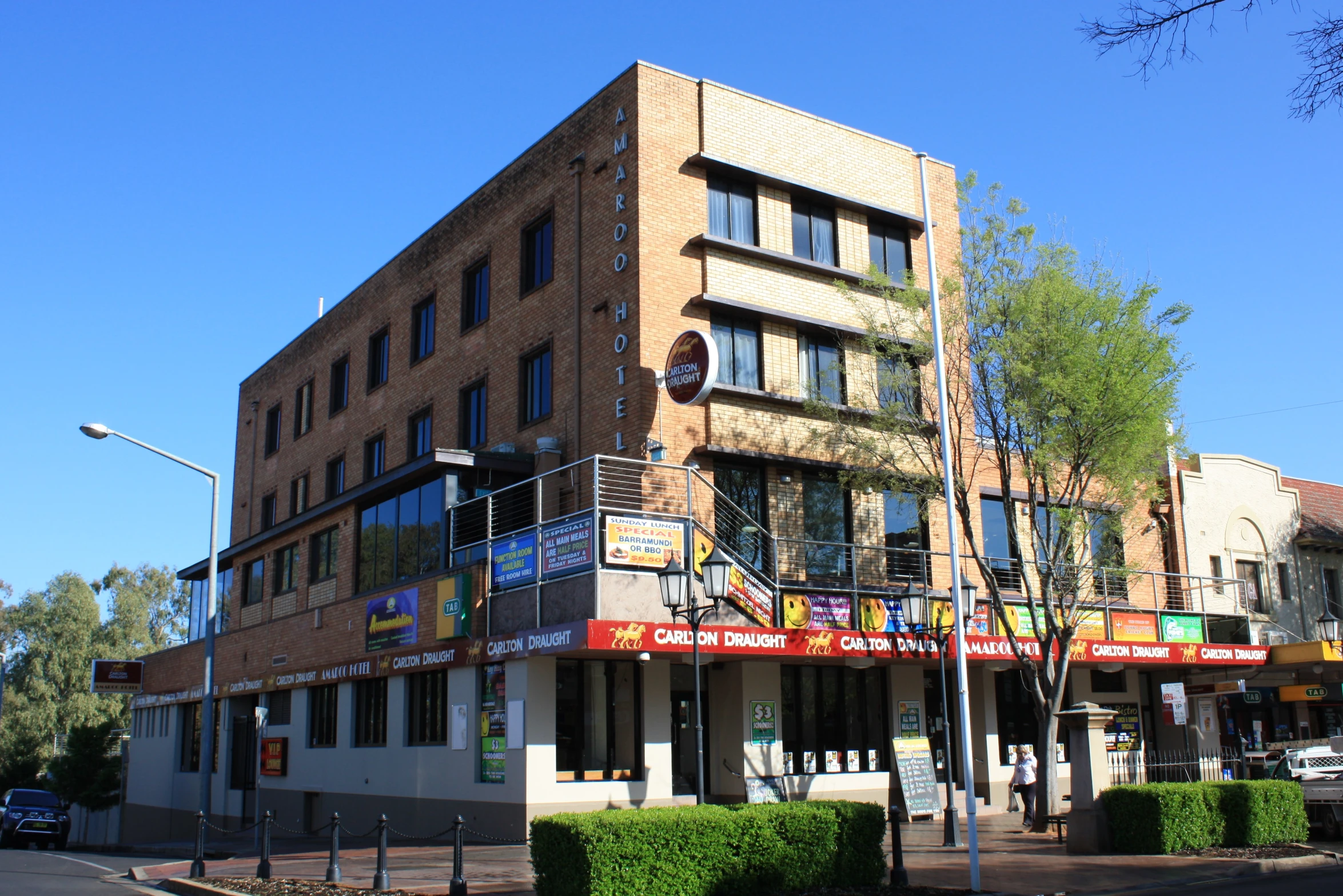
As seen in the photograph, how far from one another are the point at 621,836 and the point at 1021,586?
1674cm

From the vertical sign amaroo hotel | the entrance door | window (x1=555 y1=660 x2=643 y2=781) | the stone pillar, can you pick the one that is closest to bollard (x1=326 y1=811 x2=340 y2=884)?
the vertical sign amaroo hotel

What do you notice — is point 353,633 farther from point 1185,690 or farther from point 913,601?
point 1185,690

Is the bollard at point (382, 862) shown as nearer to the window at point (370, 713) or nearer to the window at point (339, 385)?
the window at point (370, 713)

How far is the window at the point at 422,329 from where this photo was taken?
96.0 feet

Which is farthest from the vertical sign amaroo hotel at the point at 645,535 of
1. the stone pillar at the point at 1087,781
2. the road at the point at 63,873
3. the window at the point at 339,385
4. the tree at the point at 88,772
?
the tree at the point at 88,772

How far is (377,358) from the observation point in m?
31.8

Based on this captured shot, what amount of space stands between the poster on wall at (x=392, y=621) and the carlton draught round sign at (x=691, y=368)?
22.4 feet

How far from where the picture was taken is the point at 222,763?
3272 centimetres

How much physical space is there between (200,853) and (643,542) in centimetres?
809

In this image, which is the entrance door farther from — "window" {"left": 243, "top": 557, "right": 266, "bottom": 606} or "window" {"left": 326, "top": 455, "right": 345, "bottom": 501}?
"window" {"left": 243, "top": 557, "right": 266, "bottom": 606}

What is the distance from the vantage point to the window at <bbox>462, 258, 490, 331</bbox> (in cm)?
2712

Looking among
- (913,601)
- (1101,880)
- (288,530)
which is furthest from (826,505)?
(288,530)

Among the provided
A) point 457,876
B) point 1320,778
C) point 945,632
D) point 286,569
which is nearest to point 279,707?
point 286,569

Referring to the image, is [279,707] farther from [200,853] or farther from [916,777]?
[916,777]
